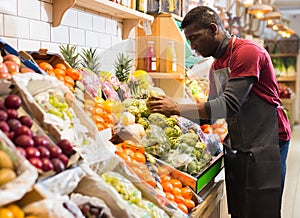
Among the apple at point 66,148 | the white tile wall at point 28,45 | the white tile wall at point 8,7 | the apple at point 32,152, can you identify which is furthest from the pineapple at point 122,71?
the apple at point 32,152

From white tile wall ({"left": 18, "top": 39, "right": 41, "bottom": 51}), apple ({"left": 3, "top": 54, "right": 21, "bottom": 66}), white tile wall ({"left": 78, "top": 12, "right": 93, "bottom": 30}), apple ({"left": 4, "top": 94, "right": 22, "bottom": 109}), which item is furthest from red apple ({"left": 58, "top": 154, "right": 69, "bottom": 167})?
white tile wall ({"left": 78, "top": 12, "right": 93, "bottom": 30})

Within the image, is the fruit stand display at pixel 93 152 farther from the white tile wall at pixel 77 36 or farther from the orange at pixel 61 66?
the white tile wall at pixel 77 36

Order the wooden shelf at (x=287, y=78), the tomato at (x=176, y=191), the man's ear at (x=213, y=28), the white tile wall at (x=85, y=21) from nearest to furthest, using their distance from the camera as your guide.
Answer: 1. the tomato at (x=176, y=191)
2. the man's ear at (x=213, y=28)
3. the white tile wall at (x=85, y=21)
4. the wooden shelf at (x=287, y=78)

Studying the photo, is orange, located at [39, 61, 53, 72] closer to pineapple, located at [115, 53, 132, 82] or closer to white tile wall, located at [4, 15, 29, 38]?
white tile wall, located at [4, 15, 29, 38]

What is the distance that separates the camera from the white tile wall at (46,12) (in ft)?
8.36

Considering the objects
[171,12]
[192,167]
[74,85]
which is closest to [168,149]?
[192,167]

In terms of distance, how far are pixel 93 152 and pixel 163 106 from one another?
0.76 m

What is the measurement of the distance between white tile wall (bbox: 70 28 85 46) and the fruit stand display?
27 centimetres

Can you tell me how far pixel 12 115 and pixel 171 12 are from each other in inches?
114

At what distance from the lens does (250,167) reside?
266 centimetres

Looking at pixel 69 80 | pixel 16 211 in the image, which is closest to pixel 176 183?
pixel 69 80

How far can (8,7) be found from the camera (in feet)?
7.39

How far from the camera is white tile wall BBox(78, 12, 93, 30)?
302 centimetres

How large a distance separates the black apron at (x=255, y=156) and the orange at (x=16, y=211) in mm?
1672
